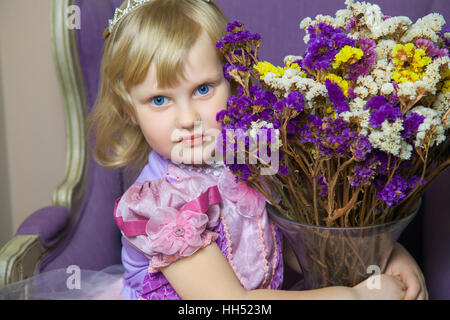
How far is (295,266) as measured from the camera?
1045 mm

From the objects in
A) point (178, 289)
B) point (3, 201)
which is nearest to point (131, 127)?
point (178, 289)

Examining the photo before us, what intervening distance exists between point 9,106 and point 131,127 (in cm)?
78

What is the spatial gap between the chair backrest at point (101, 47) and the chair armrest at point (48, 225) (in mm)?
45

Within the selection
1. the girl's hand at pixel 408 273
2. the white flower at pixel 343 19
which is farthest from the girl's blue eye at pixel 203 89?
the girl's hand at pixel 408 273

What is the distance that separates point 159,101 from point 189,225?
0.75 ft

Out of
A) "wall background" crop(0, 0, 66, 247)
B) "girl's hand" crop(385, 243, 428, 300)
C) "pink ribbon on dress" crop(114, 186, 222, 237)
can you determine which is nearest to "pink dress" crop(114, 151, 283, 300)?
"pink ribbon on dress" crop(114, 186, 222, 237)

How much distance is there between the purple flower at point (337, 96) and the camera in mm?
616

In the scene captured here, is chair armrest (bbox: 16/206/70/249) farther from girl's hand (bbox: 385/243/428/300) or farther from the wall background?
girl's hand (bbox: 385/243/428/300)

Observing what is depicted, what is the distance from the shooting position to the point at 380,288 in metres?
0.79

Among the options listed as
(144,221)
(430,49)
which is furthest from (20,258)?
(430,49)

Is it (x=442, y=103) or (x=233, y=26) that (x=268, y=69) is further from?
(x=442, y=103)

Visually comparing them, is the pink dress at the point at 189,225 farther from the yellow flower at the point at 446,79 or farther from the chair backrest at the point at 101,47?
the yellow flower at the point at 446,79

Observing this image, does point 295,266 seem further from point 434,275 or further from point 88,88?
point 88,88

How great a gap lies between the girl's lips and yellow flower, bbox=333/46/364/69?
30 centimetres
